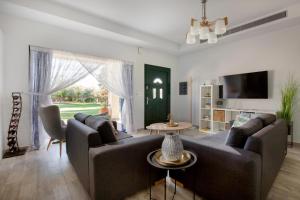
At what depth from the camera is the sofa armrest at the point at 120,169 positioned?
144 centimetres

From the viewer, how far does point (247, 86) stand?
3973 millimetres

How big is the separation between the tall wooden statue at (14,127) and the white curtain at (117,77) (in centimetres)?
148

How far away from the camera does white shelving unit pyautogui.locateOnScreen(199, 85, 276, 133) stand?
4266 millimetres

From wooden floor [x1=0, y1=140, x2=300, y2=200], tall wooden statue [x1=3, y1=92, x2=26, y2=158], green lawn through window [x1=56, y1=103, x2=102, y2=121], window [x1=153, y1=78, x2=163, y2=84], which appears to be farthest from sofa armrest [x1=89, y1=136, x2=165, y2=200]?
window [x1=153, y1=78, x2=163, y2=84]

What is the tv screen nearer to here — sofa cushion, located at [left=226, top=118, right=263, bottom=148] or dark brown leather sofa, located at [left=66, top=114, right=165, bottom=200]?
sofa cushion, located at [left=226, top=118, right=263, bottom=148]

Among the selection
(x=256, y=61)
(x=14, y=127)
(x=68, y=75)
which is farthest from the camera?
(x=256, y=61)

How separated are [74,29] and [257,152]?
158 inches

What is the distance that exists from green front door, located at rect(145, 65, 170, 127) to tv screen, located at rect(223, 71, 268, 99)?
78.4 inches

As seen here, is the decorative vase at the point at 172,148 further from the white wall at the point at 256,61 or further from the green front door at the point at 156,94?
the green front door at the point at 156,94

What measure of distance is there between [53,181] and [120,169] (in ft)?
3.69

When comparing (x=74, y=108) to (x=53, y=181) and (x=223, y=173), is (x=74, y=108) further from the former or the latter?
(x=223, y=173)

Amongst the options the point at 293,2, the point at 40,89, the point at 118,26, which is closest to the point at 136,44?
the point at 118,26

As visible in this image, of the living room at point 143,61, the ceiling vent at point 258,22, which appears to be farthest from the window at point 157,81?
the ceiling vent at point 258,22

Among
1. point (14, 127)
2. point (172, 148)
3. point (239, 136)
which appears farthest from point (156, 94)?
point (172, 148)
